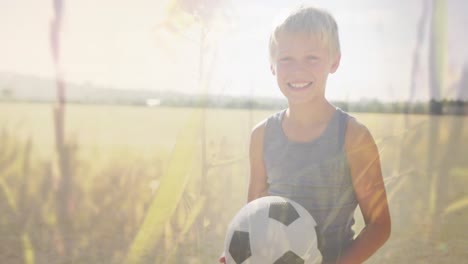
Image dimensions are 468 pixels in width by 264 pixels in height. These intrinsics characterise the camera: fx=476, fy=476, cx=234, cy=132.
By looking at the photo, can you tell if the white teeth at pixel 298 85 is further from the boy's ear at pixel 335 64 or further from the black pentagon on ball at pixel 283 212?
the black pentagon on ball at pixel 283 212

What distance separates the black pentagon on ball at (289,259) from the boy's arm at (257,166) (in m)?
0.57

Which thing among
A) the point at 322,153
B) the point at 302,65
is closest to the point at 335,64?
the point at 302,65

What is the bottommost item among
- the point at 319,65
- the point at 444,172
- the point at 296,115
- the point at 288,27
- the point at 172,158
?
the point at 444,172

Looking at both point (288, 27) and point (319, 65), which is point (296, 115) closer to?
point (319, 65)

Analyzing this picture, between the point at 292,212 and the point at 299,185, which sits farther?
the point at 299,185

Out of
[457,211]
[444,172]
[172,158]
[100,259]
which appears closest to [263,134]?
[172,158]

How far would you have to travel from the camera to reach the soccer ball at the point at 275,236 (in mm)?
1977

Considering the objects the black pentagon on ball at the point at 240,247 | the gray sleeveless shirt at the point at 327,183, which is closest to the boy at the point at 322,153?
the gray sleeveless shirt at the point at 327,183

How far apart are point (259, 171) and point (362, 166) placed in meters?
0.60

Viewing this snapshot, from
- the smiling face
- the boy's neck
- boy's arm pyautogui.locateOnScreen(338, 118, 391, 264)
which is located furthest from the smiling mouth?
boy's arm pyautogui.locateOnScreen(338, 118, 391, 264)

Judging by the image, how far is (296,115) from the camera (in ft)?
7.86

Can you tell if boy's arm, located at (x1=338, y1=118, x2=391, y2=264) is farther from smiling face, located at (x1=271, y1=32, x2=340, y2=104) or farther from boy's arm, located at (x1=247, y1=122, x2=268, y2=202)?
boy's arm, located at (x1=247, y1=122, x2=268, y2=202)

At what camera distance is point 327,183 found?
2213mm

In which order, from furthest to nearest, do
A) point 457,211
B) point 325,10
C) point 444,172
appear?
point 444,172 < point 457,211 < point 325,10
